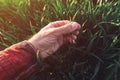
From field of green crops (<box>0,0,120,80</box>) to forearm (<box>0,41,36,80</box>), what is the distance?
0.10m

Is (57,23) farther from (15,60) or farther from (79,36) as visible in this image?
(15,60)

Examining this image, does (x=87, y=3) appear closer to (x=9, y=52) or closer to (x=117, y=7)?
(x=117, y=7)

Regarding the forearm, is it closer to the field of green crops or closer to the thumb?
the field of green crops

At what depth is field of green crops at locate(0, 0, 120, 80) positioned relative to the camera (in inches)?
98.0

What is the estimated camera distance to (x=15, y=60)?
225cm

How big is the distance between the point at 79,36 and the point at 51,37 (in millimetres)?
270

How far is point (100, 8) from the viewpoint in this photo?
274cm

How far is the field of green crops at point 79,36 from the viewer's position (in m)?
2.49

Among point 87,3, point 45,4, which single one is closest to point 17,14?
point 45,4

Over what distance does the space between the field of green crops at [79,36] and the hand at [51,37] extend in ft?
0.23

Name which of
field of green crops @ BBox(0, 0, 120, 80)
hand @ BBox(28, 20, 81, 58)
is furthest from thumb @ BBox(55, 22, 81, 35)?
field of green crops @ BBox(0, 0, 120, 80)

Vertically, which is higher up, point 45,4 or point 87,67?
point 45,4

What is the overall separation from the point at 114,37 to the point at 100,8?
0.26 meters

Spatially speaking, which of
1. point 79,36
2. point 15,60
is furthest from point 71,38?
point 15,60
